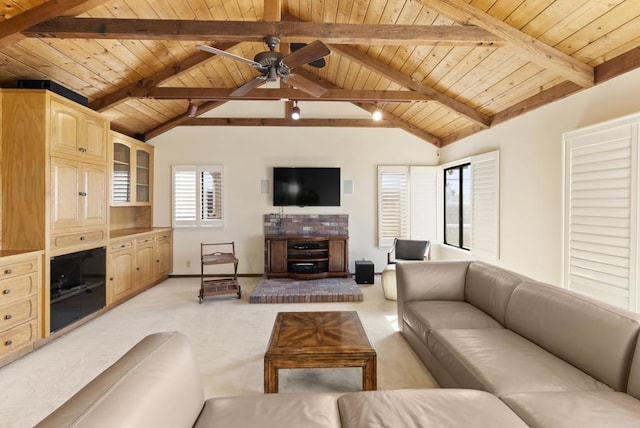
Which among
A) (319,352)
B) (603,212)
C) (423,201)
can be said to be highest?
(423,201)

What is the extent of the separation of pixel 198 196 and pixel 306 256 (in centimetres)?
238

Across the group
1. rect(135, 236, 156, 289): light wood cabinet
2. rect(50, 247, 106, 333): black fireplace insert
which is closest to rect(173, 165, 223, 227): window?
rect(135, 236, 156, 289): light wood cabinet

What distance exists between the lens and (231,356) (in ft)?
8.93

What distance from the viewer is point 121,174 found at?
4664 millimetres

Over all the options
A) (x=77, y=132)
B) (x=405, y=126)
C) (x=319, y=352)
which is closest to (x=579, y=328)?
(x=319, y=352)

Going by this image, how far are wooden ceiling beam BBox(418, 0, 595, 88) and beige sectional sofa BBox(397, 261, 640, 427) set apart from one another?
75.6 inches

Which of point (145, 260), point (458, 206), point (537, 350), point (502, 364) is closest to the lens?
point (502, 364)

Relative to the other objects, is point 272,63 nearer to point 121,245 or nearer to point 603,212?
point 603,212

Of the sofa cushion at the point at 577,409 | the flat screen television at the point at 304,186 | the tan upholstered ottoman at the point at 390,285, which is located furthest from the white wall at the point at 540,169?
the flat screen television at the point at 304,186

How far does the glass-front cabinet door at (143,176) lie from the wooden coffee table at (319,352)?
14.0ft

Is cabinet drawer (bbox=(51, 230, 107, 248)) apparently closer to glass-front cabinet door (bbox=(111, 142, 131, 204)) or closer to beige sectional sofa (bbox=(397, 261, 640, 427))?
glass-front cabinet door (bbox=(111, 142, 131, 204))

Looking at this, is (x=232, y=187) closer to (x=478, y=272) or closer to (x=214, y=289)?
(x=214, y=289)

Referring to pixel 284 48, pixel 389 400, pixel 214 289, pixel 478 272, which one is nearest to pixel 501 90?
pixel 478 272

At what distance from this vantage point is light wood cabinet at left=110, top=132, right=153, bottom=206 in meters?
4.50
